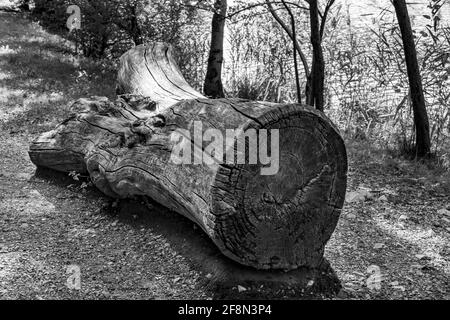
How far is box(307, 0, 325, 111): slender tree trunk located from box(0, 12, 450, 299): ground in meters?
0.74

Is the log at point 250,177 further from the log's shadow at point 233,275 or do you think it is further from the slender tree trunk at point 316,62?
the slender tree trunk at point 316,62

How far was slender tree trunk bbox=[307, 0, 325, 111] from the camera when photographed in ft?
20.7

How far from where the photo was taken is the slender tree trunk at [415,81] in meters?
5.96

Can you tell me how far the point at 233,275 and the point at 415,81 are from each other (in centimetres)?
350

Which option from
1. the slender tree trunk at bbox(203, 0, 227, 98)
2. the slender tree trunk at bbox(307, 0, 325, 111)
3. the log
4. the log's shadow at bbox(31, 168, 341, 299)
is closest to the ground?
the log's shadow at bbox(31, 168, 341, 299)

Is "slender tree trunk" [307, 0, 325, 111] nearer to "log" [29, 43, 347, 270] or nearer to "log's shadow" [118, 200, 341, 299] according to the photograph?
"log" [29, 43, 347, 270]

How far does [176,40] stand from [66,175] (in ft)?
13.5

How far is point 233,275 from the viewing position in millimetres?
3654

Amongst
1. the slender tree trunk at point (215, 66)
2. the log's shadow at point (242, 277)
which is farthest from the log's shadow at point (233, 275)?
the slender tree trunk at point (215, 66)

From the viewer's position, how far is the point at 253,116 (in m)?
3.48

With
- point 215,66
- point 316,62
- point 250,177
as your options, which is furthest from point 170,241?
point 215,66

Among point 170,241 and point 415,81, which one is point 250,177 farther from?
point 415,81

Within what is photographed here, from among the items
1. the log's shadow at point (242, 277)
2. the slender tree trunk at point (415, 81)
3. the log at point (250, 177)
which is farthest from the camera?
the slender tree trunk at point (415, 81)

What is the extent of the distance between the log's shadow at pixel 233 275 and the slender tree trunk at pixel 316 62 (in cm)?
294
